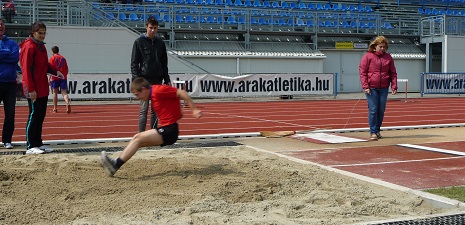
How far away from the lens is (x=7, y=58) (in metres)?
8.62

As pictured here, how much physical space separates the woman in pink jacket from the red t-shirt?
4.96 metres

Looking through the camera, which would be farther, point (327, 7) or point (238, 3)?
point (327, 7)

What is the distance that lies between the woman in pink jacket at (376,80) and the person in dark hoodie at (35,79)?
544 cm

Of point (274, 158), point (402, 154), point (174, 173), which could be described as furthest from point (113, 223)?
point (402, 154)

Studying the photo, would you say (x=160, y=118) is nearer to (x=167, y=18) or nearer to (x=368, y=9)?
(x=167, y=18)

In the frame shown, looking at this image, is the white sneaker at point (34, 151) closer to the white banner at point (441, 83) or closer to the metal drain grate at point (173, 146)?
the metal drain grate at point (173, 146)

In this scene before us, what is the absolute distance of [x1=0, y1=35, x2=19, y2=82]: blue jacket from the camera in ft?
28.2

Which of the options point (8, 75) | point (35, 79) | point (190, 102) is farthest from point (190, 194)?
point (8, 75)

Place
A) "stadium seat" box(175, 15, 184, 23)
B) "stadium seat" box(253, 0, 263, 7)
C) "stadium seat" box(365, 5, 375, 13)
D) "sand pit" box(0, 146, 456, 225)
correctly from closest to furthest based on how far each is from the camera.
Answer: "sand pit" box(0, 146, 456, 225)
"stadium seat" box(175, 15, 184, 23)
"stadium seat" box(253, 0, 263, 7)
"stadium seat" box(365, 5, 375, 13)

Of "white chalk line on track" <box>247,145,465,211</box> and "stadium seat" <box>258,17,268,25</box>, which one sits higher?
"stadium seat" <box>258,17,268,25</box>

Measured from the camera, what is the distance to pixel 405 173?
22.8 ft

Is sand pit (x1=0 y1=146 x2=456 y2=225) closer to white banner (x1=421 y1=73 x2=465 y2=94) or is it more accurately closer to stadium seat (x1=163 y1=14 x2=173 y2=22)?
white banner (x1=421 y1=73 x2=465 y2=94)

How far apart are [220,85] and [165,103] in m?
18.4

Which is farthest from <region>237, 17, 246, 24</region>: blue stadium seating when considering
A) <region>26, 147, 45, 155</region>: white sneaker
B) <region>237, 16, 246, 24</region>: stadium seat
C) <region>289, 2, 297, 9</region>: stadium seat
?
<region>26, 147, 45, 155</region>: white sneaker
